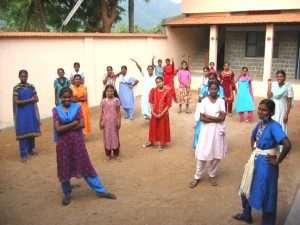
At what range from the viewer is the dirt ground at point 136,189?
4.45 meters

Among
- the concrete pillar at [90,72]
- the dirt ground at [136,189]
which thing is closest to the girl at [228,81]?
the dirt ground at [136,189]

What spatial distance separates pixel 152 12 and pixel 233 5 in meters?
140

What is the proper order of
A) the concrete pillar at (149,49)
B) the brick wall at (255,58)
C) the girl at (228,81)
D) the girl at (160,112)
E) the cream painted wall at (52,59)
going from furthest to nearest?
the brick wall at (255,58), the concrete pillar at (149,49), the girl at (228,81), the cream painted wall at (52,59), the girl at (160,112)

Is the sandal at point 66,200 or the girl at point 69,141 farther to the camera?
the sandal at point 66,200

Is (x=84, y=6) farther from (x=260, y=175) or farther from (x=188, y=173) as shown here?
(x=260, y=175)

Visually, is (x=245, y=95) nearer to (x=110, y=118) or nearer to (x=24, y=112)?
(x=110, y=118)

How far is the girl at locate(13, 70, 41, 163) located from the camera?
6.31 meters

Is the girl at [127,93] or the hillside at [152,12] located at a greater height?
the hillside at [152,12]

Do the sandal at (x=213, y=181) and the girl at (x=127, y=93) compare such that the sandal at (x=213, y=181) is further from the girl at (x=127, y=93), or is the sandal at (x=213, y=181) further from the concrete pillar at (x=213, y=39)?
the concrete pillar at (x=213, y=39)

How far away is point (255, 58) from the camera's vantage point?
1686 cm

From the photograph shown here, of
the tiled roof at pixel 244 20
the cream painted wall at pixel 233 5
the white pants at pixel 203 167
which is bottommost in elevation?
the white pants at pixel 203 167

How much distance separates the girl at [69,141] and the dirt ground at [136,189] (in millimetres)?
487

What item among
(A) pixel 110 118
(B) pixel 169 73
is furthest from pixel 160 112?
(B) pixel 169 73

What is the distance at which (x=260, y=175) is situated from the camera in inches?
150
